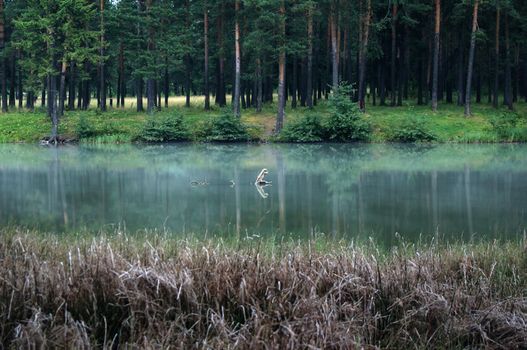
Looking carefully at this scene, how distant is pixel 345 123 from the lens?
32375 mm

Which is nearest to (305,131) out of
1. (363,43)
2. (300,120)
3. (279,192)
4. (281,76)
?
(300,120)

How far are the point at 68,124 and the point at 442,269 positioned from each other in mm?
32948

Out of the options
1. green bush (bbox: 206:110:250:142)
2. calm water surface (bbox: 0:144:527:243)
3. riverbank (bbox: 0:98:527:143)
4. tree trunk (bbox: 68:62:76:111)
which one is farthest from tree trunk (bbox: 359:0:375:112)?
tree trunk (bbox: 68:62:76:111)

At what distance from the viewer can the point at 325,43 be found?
46750 millimetres

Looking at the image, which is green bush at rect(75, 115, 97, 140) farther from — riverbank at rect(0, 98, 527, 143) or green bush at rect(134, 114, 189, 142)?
green bush at rect(134, 114, 189, 142)

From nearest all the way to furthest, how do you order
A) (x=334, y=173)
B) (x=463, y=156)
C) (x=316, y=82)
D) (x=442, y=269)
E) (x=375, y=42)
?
(x=442, y=269) < (x=334, y=173) < (x=463, y=156) < (x=375, y=42) < (x=316, y=82)

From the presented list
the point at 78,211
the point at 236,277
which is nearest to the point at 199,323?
the point at 236,277

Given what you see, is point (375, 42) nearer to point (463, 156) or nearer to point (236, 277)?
point (463, 156)

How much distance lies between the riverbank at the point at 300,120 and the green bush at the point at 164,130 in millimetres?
360

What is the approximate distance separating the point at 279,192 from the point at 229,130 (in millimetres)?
17432

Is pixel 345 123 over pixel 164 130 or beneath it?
over

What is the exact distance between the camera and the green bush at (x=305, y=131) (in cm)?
3266

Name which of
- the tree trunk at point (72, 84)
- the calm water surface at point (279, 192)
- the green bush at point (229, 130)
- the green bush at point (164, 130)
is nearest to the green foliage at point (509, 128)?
the calm water surface at point (279, 192)

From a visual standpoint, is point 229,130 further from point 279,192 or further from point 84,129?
point 279,192
